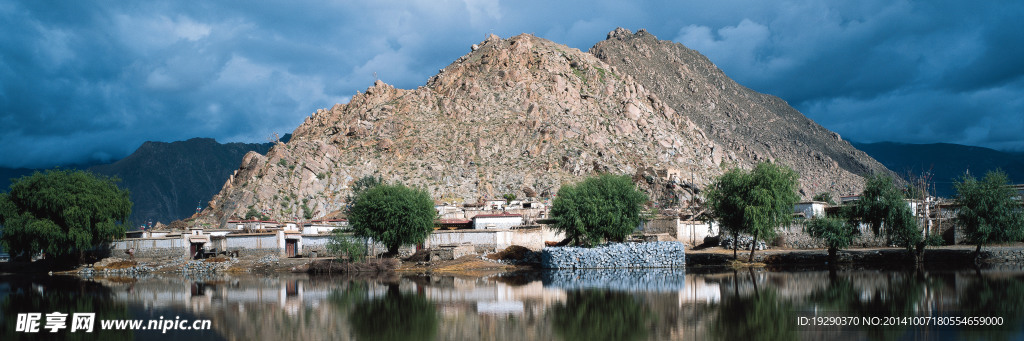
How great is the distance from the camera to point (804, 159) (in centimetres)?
17425

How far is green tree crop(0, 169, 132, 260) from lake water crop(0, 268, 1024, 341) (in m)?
13.1

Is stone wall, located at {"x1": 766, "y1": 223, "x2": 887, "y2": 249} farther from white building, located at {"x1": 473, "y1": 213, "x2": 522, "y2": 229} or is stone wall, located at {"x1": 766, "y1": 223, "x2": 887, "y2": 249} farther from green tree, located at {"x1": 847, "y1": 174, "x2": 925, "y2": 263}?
white building, located at {"x1": 473, "y1": 213, "x2": 522, "y2": 229}

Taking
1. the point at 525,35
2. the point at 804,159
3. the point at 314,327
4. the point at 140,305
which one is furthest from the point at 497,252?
the point at 804,159

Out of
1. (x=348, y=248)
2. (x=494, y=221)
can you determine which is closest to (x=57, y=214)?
(x=348, y=248)

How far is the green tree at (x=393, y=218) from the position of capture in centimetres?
5200

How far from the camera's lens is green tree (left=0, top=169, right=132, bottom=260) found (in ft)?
175

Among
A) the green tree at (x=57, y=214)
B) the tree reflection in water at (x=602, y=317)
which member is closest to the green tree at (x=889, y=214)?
the tree reflection in water at (x=602, y=317)

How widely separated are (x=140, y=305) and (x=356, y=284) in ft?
39.5

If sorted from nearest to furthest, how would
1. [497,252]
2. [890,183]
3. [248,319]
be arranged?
[248,319] → [890,183] → [497,252]

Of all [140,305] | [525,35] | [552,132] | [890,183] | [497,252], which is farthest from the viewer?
[525,35]

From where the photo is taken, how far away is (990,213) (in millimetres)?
43656

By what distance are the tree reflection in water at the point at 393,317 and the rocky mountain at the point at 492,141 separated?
6364 centimetres

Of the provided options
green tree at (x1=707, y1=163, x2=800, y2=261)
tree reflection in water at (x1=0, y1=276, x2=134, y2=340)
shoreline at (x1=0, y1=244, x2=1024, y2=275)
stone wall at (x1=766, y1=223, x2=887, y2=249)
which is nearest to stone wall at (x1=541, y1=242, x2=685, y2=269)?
shoreline at (x1=0, y1=244, x2=1024, y2=275)

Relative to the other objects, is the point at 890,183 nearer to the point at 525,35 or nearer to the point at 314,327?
the point at 314,327
